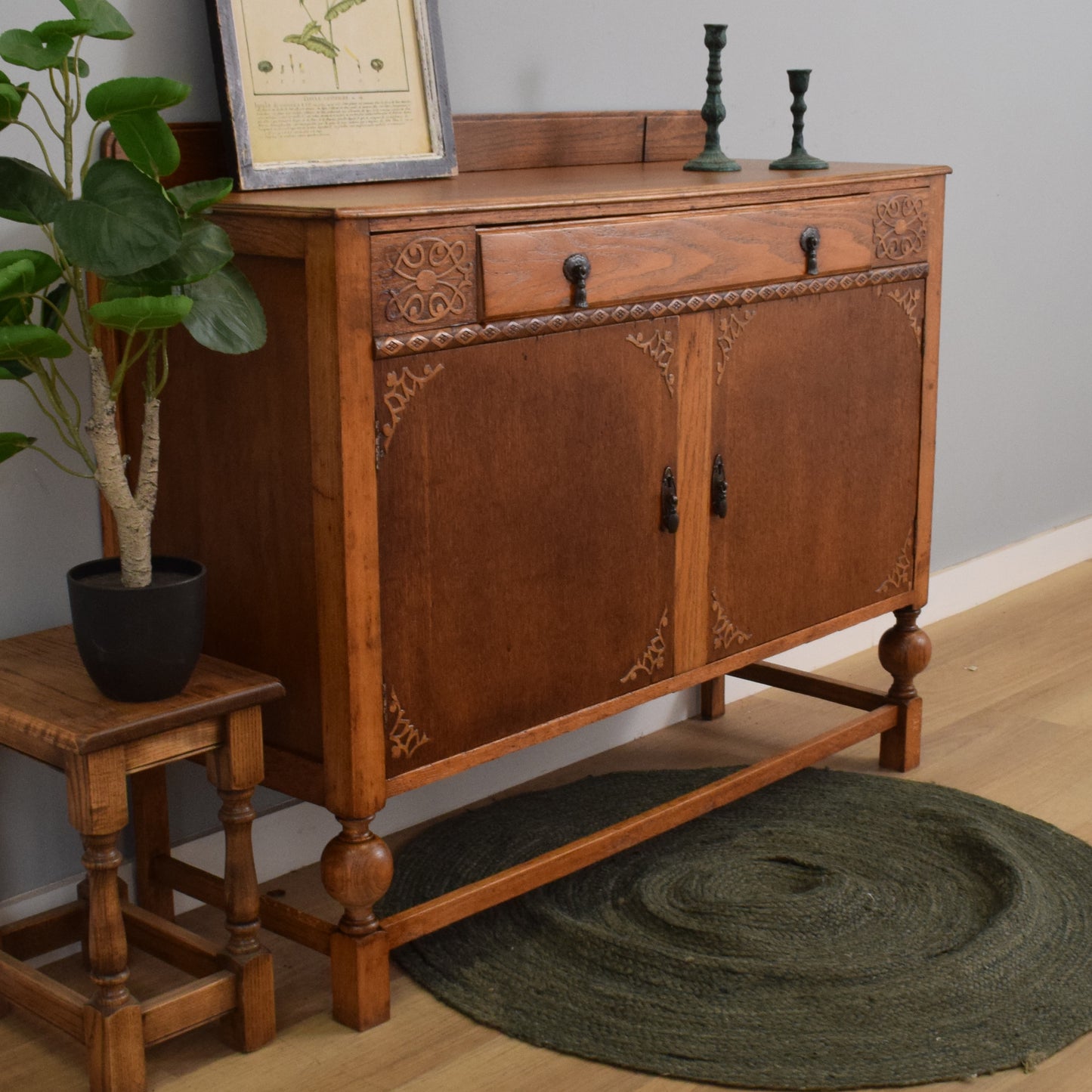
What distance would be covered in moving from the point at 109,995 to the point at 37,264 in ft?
2.85

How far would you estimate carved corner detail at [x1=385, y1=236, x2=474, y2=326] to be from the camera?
1926 millimetres

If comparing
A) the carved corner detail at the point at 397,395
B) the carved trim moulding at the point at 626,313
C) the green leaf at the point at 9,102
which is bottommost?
the carved corner detail at the point at 397,395

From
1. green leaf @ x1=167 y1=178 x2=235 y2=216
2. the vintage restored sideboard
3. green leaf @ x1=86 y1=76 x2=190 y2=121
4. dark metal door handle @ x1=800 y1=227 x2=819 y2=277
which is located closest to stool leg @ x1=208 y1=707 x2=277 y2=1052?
the vintage restored sideboard

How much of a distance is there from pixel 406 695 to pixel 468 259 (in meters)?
0.57

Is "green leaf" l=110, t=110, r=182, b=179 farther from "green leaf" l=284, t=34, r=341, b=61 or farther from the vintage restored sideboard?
"green leaf" l=284, t=34, r=341, b=61

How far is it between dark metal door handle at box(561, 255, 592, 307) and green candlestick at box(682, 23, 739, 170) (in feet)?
1.98

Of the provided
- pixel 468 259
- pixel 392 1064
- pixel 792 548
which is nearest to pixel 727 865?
pixel 792 548

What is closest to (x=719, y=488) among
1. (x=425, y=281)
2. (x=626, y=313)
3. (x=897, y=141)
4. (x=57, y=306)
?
(x=626, y=313)

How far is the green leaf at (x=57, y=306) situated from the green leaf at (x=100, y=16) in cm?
32

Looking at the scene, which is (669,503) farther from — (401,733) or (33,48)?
(33,48)

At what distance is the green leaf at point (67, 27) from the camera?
164 centimetres

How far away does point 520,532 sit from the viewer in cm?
215

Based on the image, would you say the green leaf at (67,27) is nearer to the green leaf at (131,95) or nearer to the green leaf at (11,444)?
→ the green leaf at (131,95)

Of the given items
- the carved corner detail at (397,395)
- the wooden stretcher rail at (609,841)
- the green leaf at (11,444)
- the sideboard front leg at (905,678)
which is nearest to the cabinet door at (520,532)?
the carved corner detail at (397,395)
